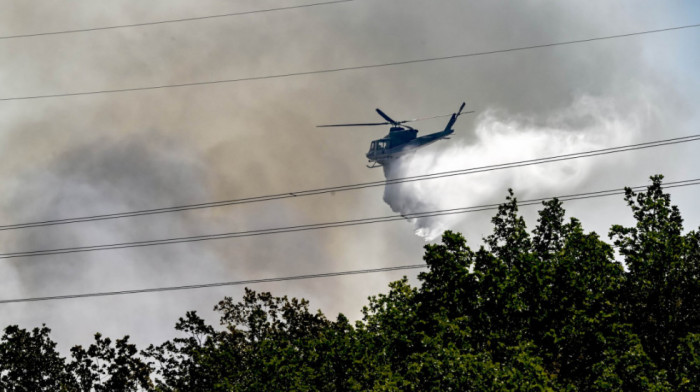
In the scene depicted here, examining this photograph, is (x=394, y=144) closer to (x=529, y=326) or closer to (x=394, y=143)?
(x=394, y=143)

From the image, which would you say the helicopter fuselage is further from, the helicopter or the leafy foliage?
the leafy foliage

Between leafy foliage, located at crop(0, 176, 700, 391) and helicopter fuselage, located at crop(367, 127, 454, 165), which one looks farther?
helicopter fuselage, located at crop(367, 127, 454, 165)

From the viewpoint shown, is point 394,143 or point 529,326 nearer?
point 529,326

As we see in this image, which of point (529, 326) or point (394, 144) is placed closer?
point (529, 326)

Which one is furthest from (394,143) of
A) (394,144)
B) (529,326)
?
(529,326)

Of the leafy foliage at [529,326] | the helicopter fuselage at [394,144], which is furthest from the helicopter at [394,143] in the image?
the leafy foliage at [529,326]

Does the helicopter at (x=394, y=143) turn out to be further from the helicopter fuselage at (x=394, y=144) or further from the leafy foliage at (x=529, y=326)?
the leafy foliage at (x=529, y=326)

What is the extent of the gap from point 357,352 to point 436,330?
5191mm

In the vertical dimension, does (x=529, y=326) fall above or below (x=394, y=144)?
below

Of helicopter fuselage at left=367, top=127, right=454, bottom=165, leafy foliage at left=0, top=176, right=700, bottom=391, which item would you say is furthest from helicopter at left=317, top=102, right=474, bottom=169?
leafy foliage at left=0, top=176, right=700, bottom=391

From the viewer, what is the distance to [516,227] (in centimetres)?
5178

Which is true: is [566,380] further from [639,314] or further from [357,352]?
[357,352]

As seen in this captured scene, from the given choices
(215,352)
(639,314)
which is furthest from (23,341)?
(639,314)

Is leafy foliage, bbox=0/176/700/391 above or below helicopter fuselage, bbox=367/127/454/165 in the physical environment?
below
